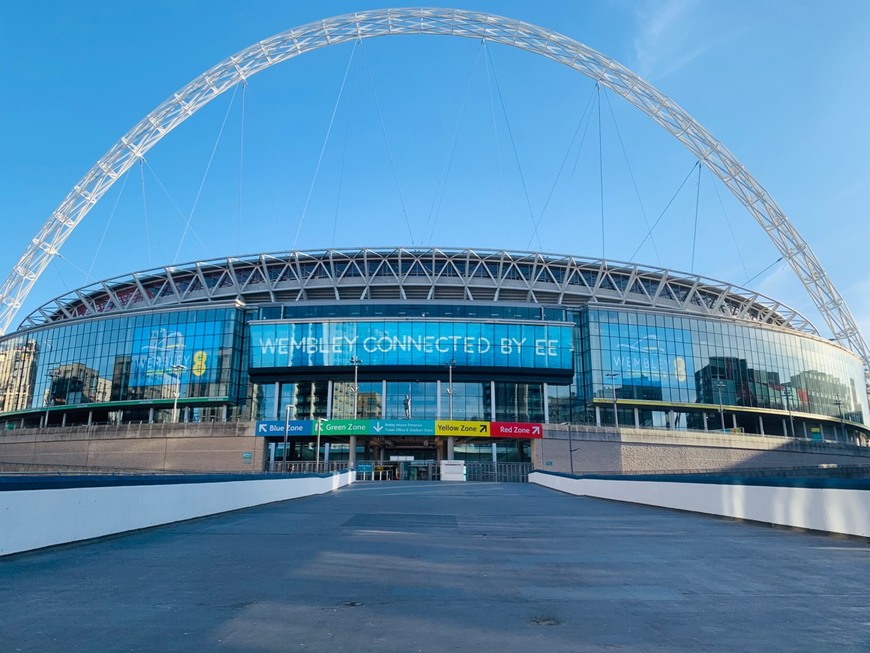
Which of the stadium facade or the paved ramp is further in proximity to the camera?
the stadium facade

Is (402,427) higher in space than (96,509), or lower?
higher

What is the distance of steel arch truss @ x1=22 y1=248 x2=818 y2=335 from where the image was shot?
3219 inches

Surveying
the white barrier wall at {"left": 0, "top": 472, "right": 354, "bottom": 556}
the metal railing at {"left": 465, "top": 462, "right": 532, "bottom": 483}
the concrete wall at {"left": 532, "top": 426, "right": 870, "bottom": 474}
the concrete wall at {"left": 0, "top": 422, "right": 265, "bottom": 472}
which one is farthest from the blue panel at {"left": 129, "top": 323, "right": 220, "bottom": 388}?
Result: the white barrier wall at {"left": 0, "top": 472, "right": 354, "bottom": 556}

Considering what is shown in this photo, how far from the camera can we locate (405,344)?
70.8 m

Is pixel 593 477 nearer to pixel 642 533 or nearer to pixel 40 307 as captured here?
pixel 642 533

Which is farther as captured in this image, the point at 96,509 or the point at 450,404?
the point at 450,404

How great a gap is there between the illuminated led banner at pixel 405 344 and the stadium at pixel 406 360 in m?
0.23

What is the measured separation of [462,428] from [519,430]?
Result: 603cm

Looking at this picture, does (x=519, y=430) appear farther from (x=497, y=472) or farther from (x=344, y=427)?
(x=344, y=427)

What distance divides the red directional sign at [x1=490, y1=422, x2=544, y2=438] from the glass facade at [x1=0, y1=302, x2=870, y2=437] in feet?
17.0

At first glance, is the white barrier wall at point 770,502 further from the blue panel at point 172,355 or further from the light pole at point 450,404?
the blue panel at point 172,355

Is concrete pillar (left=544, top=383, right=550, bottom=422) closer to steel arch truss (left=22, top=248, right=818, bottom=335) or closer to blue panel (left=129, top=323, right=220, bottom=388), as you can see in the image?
steel arch truss (left=22, top=248, right=818, bottom=335)

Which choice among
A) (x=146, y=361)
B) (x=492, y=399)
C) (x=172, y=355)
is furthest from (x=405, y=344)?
(x=146, y=361)

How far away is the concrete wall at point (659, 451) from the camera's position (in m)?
64.2
